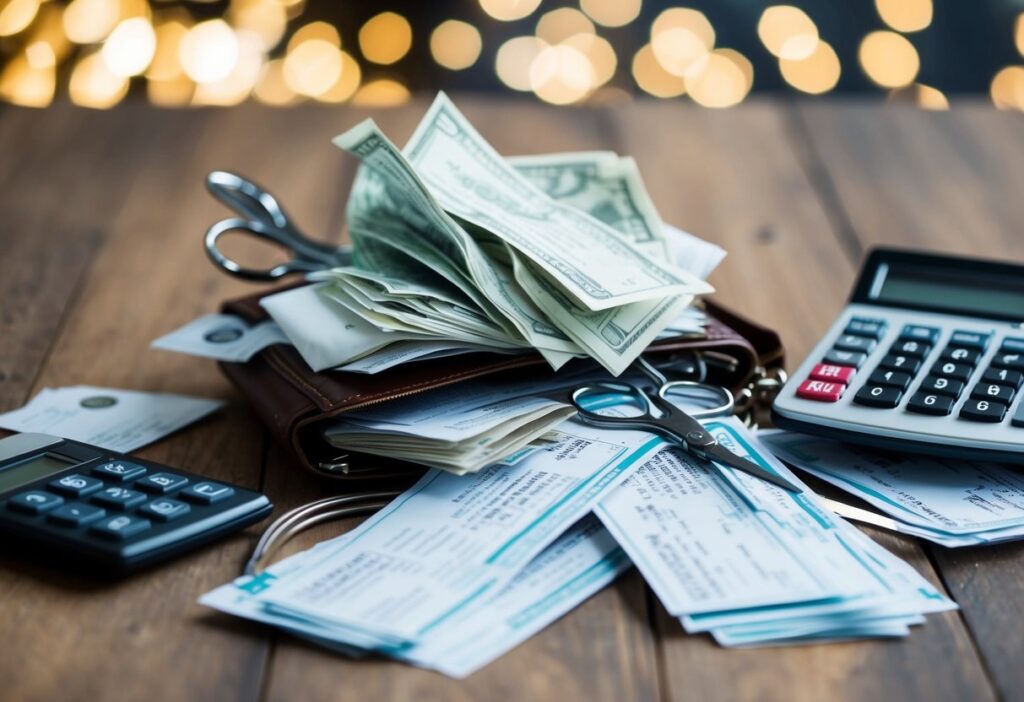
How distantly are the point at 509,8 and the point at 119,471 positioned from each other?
153 centimetres

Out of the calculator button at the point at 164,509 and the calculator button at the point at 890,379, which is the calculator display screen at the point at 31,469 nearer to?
the calculator button at the point at 164,509

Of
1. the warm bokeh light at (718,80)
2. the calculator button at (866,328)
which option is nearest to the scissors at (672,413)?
the calculator button at (866,328)

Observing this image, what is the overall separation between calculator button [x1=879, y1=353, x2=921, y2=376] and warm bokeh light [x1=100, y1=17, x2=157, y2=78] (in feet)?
5.13

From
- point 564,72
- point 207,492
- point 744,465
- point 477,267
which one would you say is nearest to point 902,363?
point 744,465

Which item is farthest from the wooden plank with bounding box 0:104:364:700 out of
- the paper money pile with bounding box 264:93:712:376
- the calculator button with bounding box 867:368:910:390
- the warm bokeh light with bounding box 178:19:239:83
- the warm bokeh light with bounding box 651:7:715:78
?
the warm bokeh light with bounding box 651:7:715:78

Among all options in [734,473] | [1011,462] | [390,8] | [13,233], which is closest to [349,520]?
[734,473]

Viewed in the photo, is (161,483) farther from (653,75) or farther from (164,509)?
(653,75)

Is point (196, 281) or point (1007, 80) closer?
point (196, 281)

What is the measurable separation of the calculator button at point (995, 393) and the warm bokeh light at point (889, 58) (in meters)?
1.48

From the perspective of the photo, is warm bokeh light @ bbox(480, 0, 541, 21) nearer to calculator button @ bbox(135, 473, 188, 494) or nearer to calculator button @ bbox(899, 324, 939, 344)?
calculator button @ bbox(899, 324, 939, 344)

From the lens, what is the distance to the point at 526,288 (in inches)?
28.9

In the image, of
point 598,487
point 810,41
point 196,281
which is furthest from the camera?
point 810,41

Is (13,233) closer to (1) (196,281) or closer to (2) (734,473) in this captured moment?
(1) (196,281)

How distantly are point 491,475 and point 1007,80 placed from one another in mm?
1765
